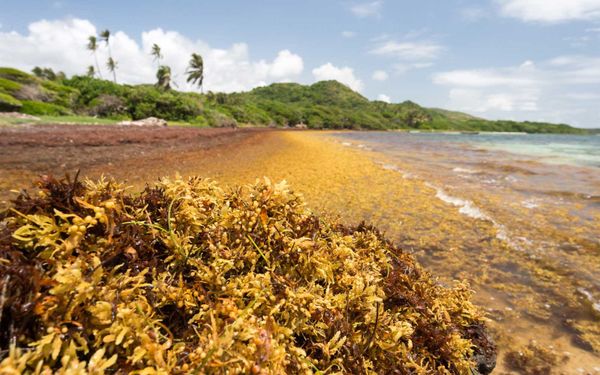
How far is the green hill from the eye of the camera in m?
37.2

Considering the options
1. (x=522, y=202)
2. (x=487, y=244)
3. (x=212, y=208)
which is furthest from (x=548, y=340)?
(x=522, y=202)

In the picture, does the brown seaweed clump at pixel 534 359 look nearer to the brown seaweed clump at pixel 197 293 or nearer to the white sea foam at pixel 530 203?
the brown seaweed clump at pixel 197 293

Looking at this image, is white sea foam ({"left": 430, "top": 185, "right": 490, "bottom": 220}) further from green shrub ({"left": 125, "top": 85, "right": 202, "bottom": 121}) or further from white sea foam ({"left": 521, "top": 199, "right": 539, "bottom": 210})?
green shrub ({"left": 125, "top": 85, "right": 202, "bottom": 121})

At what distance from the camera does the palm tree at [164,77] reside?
72.0m

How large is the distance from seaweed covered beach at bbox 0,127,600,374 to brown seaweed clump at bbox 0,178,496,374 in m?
0.68

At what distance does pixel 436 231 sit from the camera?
6.13 meters

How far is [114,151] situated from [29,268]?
14175mm

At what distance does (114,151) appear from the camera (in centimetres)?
1317

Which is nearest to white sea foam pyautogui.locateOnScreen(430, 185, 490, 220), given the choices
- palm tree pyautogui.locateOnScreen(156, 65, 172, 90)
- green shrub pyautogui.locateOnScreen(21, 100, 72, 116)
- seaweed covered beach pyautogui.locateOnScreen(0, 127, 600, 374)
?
seaweed covered beach pyautogui.locateOnScreen(0, 127, 600, 374)

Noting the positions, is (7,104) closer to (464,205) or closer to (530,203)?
(464,205)

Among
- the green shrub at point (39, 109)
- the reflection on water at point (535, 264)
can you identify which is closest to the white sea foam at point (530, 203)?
the reflection on water at point (535, 264)

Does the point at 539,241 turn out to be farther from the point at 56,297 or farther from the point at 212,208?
the point at 56,297

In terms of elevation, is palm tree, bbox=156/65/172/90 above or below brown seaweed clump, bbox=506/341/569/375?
above

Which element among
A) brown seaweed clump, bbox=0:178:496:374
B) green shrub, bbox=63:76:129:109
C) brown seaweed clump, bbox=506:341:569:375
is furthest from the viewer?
green shrub, bbox=63:76:129:109
